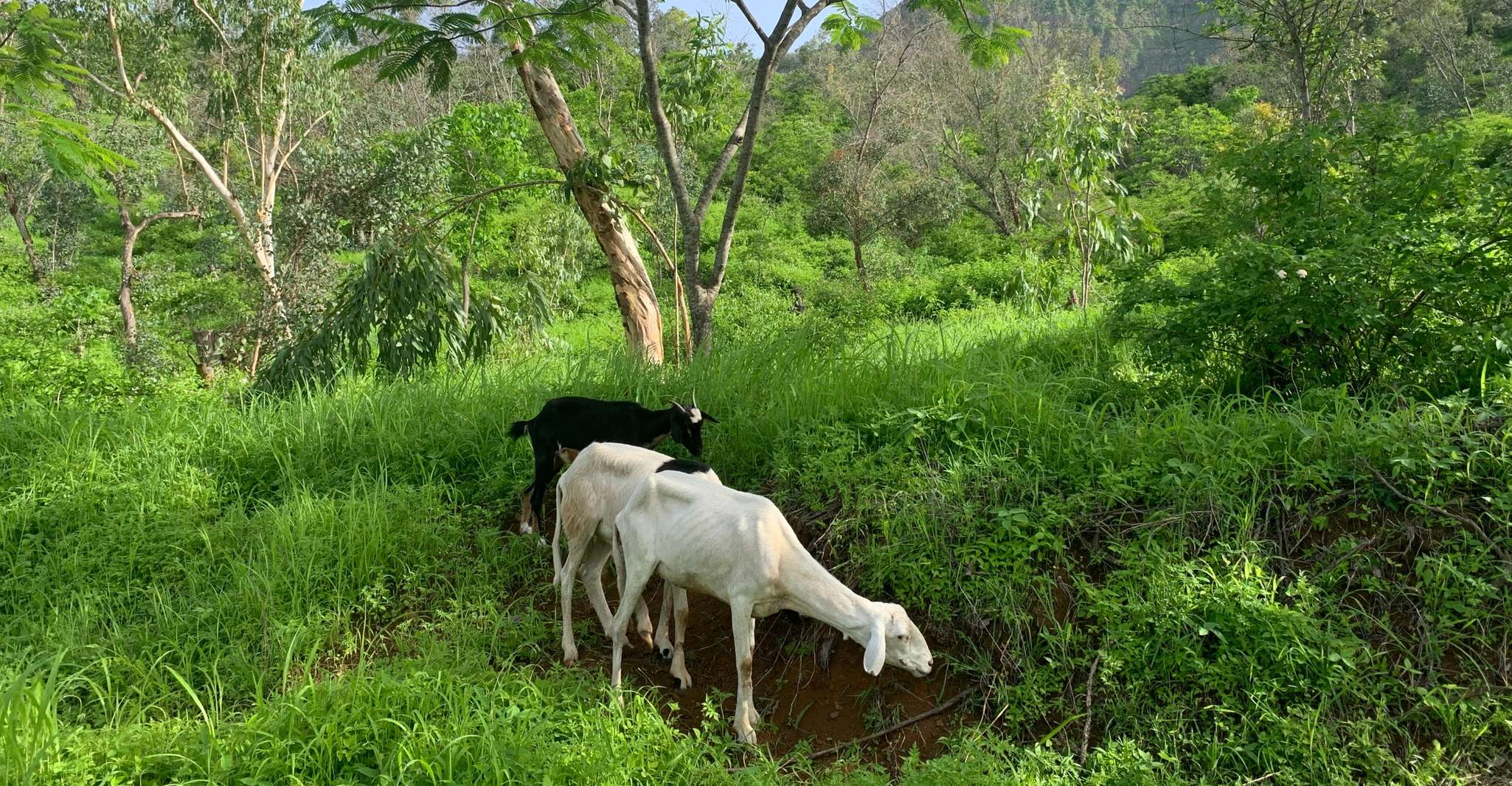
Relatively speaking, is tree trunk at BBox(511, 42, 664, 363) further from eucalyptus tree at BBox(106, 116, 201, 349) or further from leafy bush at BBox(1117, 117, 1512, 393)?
eucalyptus tree at BBox(106, 116, 201, 349)

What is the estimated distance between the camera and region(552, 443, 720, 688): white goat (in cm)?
435

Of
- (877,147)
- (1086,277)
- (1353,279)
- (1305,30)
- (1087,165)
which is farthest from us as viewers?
(877,147)

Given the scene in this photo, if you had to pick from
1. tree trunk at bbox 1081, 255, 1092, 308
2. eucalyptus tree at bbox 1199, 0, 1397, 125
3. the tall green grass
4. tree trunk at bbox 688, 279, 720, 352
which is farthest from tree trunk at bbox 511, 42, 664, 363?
eucalyptus tree at bbox 1199, 0, 1397, 125

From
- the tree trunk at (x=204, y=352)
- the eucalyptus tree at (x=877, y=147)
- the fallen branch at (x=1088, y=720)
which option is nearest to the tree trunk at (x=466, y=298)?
the fallen branch at (x=1088, y=720)

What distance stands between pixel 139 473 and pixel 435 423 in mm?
1837

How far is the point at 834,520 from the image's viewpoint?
191 inches

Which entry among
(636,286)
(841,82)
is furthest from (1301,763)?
(841,82)

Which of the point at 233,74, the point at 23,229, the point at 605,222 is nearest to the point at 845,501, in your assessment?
the point at 605,222

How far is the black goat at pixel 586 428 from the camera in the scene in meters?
5.33

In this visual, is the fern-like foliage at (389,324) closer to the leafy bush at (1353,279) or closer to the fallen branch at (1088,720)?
the leafy bush at (1353,279)

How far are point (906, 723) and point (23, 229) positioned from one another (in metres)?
27.8

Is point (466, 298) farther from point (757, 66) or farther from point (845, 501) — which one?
point (845, 501)

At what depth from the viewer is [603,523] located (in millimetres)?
4418

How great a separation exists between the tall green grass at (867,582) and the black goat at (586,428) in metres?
0.37
